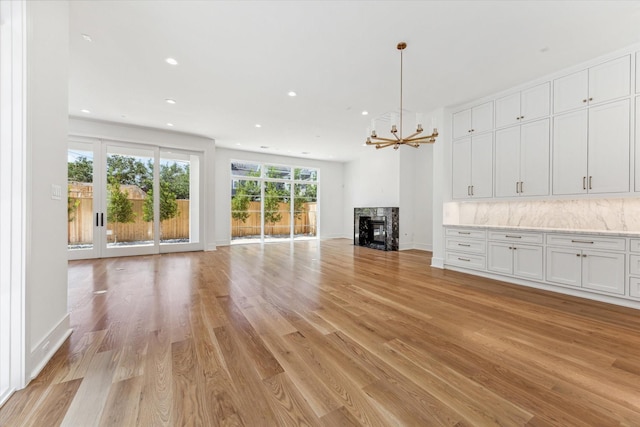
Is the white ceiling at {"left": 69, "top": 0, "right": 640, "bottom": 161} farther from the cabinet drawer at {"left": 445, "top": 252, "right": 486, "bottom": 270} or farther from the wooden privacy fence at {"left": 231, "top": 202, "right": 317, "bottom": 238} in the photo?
the wooden privacy fence at {"left": 231, "top": 202, "right": 317, "bottom": 238}

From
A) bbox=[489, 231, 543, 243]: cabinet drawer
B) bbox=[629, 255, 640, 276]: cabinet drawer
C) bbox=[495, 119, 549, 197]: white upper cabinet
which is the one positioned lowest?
bbox=[629, 255, 640, 276]: cabinet drawer

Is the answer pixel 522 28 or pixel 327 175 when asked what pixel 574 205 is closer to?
pixel 522 28

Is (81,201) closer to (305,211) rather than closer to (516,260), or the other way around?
(305,211)

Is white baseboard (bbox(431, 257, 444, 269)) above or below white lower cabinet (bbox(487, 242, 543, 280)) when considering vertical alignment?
below

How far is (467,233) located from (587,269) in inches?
62.9

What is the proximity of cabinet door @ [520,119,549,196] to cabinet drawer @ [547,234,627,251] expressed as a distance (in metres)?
0.69

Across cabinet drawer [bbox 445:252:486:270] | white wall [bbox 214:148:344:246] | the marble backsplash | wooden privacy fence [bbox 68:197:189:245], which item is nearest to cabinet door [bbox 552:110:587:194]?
the marble backsplash

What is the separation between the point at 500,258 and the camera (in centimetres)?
421

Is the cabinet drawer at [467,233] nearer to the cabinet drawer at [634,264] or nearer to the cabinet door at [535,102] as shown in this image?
the cabinet drawer at [634,264]

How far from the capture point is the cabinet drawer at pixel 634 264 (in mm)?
2980

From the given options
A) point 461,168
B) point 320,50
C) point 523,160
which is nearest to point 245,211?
point 320,50

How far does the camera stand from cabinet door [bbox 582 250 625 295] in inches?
122

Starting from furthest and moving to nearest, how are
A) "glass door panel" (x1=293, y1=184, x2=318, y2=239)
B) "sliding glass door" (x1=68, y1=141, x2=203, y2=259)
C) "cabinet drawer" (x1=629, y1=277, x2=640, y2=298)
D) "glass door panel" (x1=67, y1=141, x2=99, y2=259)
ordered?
"glass door panel" (x1=293, y1=184, x2=318, y2=239) < "sliding glass door" (x1=68, y1=141, x2=203, y2=259) < "glass door panel" (x1=67, y1=141, x2=99, y2=259) < "cabinet drawer" (x1=629, y1=277, x2=640, y2=298)

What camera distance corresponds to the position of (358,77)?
12.6ft
